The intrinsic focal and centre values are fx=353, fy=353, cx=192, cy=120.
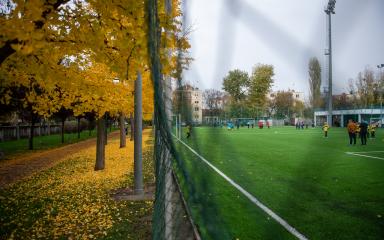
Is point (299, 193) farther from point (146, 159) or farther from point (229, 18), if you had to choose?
point (146, 159)

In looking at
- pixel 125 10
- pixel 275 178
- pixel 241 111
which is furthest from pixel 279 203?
pixel 241 111

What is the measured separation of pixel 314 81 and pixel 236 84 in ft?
1.06

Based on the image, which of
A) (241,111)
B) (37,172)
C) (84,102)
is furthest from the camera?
(37,172)

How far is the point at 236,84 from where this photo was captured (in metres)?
1.55

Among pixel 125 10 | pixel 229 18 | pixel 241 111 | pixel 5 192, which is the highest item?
pixel 125 10

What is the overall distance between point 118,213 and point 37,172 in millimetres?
7279

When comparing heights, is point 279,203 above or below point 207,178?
below

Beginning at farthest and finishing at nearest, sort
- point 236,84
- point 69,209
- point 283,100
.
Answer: point 69,209
point 283,100
point 236,84

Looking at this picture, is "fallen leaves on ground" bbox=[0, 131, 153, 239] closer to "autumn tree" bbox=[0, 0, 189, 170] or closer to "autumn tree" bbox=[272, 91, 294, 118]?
"autumn tree" bbox=[0, 0, 189, 170]

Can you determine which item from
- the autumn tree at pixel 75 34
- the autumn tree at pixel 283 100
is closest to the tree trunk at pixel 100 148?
the autumn tree at pixel 75 34

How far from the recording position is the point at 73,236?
18.4ft

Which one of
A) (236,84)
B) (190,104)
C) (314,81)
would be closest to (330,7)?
(314,81)

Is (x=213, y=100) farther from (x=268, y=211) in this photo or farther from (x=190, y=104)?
(x=268, y=211)

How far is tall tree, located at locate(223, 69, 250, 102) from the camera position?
1444 mm
